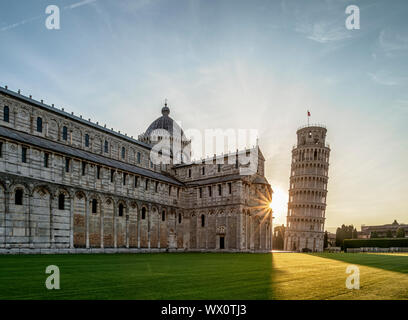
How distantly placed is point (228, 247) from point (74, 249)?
2343 cm

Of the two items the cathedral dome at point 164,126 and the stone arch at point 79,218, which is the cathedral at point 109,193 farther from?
the cathedral dome at point 164,126

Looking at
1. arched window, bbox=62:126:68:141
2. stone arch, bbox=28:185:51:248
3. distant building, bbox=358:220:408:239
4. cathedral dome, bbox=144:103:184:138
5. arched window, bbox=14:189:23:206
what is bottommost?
distant building, bbox=358:220:408:239

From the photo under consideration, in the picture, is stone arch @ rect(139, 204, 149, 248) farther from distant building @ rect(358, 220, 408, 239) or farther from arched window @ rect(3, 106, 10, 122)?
distant building @ rect(358, 220, 408, 239)

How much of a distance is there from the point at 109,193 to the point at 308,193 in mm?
63238

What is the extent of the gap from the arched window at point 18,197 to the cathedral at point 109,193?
93mm

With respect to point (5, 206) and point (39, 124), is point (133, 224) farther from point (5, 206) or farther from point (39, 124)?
point (5, 206)

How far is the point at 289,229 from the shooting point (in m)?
94.8

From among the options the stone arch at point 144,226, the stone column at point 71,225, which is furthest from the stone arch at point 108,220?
the stone arch at point 144,226

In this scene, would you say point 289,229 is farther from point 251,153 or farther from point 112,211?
point 112,211

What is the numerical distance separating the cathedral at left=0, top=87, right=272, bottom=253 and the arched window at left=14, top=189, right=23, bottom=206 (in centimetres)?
9

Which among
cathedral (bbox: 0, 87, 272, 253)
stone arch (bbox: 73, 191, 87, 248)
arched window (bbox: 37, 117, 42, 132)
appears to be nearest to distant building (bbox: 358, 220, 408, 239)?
cathedral (bbox: 0, 87, 272, 253)

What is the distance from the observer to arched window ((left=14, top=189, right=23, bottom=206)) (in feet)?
109

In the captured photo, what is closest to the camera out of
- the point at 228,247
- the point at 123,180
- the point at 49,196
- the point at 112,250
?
the point at 49,196
